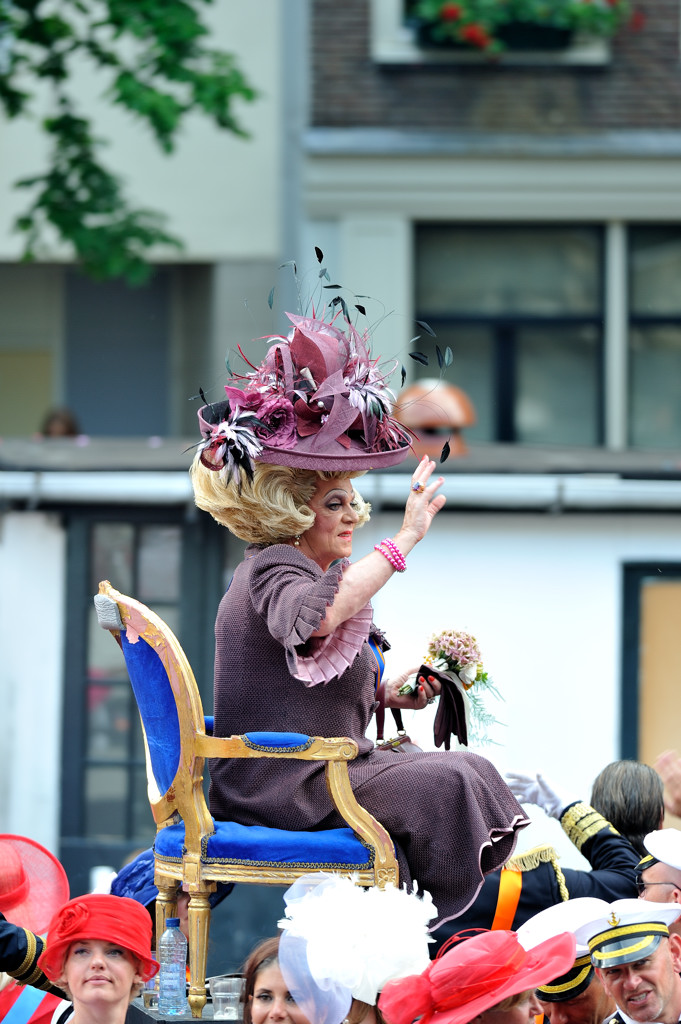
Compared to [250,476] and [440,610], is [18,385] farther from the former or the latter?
[250,476]

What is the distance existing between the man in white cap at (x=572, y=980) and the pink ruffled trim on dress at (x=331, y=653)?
0.65 m

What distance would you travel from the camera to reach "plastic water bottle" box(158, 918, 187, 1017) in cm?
329

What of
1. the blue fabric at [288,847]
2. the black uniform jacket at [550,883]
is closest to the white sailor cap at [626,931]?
the black uniform jacket at [550,883]

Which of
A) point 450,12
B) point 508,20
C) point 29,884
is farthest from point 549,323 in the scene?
point 29,884

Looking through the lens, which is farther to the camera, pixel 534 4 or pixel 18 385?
pixel 18 385

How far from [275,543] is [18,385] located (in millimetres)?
10285

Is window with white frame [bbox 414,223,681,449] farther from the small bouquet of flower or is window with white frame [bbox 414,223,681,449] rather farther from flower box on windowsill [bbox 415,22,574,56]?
the small bouquet of flower

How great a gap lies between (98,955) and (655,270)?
958 centimetres

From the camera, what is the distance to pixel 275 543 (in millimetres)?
3402

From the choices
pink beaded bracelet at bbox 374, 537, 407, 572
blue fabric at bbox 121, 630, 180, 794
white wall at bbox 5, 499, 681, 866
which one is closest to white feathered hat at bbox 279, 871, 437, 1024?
blue fabric at bbox 121, 630, 180, 794

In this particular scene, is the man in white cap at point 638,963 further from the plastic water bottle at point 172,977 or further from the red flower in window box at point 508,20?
the red flower in window box at point 508,20

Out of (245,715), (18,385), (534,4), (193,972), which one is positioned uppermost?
(534,4)

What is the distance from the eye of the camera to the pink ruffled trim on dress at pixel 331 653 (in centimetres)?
317

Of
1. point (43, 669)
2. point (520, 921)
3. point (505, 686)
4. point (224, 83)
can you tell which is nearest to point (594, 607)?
point (505, 686)
